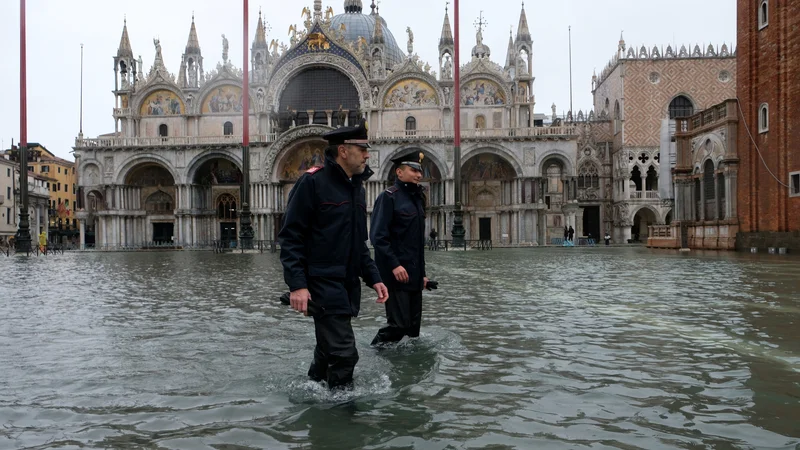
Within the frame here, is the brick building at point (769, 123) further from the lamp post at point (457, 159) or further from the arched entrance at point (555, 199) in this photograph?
the arched entrance at point (555, 199)

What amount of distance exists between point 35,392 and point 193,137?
4309cm

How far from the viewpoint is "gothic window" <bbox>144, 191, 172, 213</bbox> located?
159 ft

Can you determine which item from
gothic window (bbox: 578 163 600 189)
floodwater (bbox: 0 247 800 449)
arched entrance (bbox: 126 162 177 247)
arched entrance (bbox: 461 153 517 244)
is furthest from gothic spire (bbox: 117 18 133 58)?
floodwater (bbox: 0 247 800 449)

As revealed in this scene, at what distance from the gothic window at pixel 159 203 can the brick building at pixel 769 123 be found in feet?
124

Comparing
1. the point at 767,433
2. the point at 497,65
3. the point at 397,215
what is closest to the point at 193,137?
the point at 497,65

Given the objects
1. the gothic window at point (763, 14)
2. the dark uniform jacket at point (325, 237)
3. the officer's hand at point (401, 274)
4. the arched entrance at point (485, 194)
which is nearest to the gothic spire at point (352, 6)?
the arched entrance at point (485, 194)

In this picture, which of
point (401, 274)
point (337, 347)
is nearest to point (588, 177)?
point (401, 274)

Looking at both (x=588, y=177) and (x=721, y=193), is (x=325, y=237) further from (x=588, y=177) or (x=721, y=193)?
(x=588, y=177)

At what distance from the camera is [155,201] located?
1908 inches

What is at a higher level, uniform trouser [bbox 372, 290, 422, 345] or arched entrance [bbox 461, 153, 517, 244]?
arched entrance [bbox 461, 153, 517, 244]

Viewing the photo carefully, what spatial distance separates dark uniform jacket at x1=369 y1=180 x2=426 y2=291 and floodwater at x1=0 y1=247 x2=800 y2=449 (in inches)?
27.2

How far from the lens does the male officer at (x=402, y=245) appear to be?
604cm

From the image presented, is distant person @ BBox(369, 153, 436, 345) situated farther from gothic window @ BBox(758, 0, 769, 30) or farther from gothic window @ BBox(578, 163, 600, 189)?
gothic window @ BBox(578, 163, 600, 189)

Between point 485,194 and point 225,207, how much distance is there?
19.0 meters
